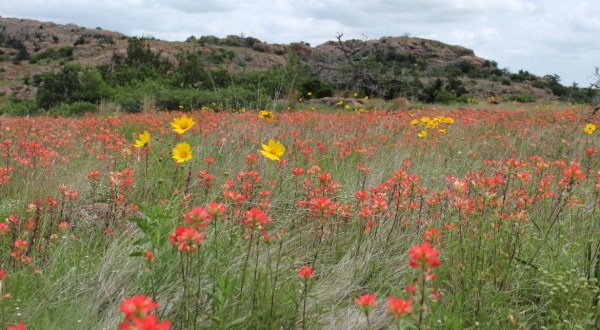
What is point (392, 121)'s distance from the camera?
26.4 feet

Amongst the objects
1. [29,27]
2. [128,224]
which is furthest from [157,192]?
[29,27]

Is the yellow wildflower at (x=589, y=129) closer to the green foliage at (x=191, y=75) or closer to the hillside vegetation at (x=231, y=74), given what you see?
the hillside vegetation at (x=231, y=74)

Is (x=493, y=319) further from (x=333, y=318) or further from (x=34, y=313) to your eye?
(x=34, y=313)

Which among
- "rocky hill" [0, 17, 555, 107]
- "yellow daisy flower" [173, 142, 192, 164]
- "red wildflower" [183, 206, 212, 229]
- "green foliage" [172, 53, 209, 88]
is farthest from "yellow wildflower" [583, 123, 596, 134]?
"rocky hill" [0, 17, 555, 107]

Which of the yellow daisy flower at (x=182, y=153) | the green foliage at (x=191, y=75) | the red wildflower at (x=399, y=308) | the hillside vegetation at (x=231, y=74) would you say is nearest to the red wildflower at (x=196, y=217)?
the red wildflower at (x=399, y=308)

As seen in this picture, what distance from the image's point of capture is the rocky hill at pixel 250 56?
38.1 m

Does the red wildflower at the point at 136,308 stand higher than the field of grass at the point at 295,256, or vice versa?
the red wildflower at the point at 136,308

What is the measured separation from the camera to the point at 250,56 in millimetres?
54562

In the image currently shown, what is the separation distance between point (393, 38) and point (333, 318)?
56182 millimetres

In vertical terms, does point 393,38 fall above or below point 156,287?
above

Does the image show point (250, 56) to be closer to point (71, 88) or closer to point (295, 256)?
point (71, 88)

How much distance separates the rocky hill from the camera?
38.1 meters

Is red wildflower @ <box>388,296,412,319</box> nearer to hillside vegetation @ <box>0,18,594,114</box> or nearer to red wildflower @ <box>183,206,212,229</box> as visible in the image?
red wildflower @ <box>183,206,212,229</box>

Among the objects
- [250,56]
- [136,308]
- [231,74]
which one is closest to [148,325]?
[136,308]
